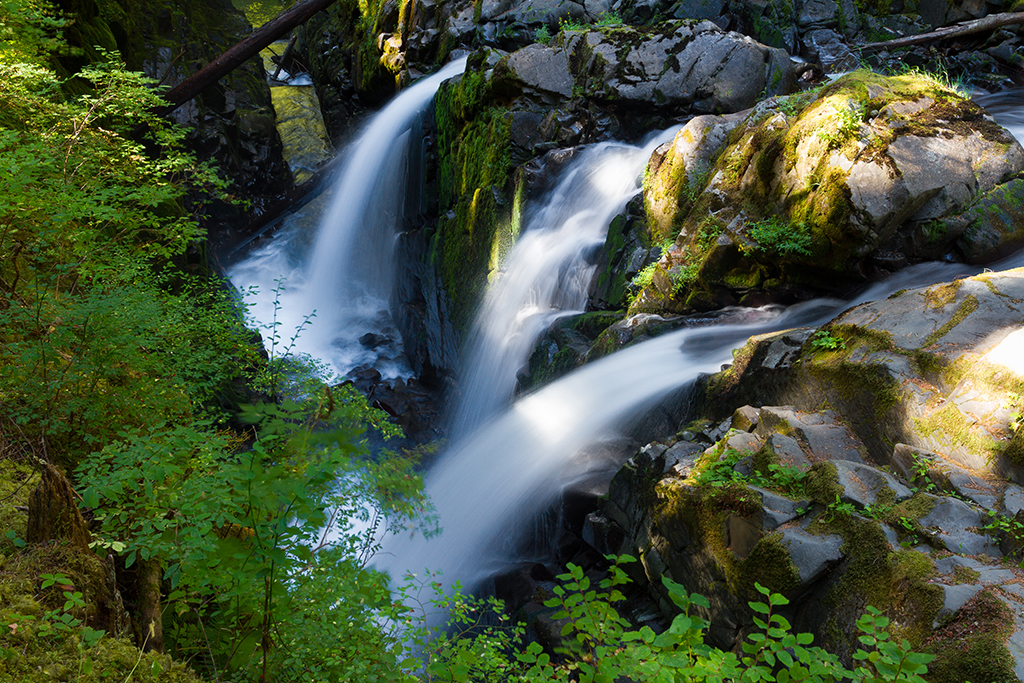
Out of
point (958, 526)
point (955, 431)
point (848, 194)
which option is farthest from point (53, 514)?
point (848, 194)

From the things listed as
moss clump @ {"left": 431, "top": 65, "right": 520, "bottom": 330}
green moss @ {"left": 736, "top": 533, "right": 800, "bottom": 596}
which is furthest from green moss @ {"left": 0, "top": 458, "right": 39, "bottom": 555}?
moss clump @ {"left": 431, "top": 65, "right": 520, "bottom": 330}

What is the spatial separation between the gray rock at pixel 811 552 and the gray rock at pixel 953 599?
53 cm

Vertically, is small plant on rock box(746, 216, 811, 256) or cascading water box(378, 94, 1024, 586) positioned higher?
small plant on rock box(746, 216, 811, 256)

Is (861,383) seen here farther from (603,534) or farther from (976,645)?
(603,534)

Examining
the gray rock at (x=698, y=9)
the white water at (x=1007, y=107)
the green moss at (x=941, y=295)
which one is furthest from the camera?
the gray rock at (x=698, y=9)

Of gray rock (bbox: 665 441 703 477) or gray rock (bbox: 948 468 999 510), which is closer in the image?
gray rock (bbox: 948 468 999 510)

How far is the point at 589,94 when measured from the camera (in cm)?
969

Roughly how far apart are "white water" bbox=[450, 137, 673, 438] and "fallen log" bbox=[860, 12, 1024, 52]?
18.1 ft

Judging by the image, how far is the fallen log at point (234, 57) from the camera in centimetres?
1209

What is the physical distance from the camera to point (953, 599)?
2.62m

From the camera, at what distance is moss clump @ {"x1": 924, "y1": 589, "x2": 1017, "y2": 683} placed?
2345mm

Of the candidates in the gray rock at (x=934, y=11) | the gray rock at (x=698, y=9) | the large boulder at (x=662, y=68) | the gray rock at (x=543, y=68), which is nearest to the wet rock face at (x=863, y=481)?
the large boulder at (x=662, y=68)

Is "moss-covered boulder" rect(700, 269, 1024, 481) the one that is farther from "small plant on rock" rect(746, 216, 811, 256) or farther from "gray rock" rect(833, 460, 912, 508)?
"small plant on rock" rect(746, 216, 811, 256)

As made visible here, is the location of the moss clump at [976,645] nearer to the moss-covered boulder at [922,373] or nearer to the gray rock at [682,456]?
the moss-covered boulder at [922,373]
